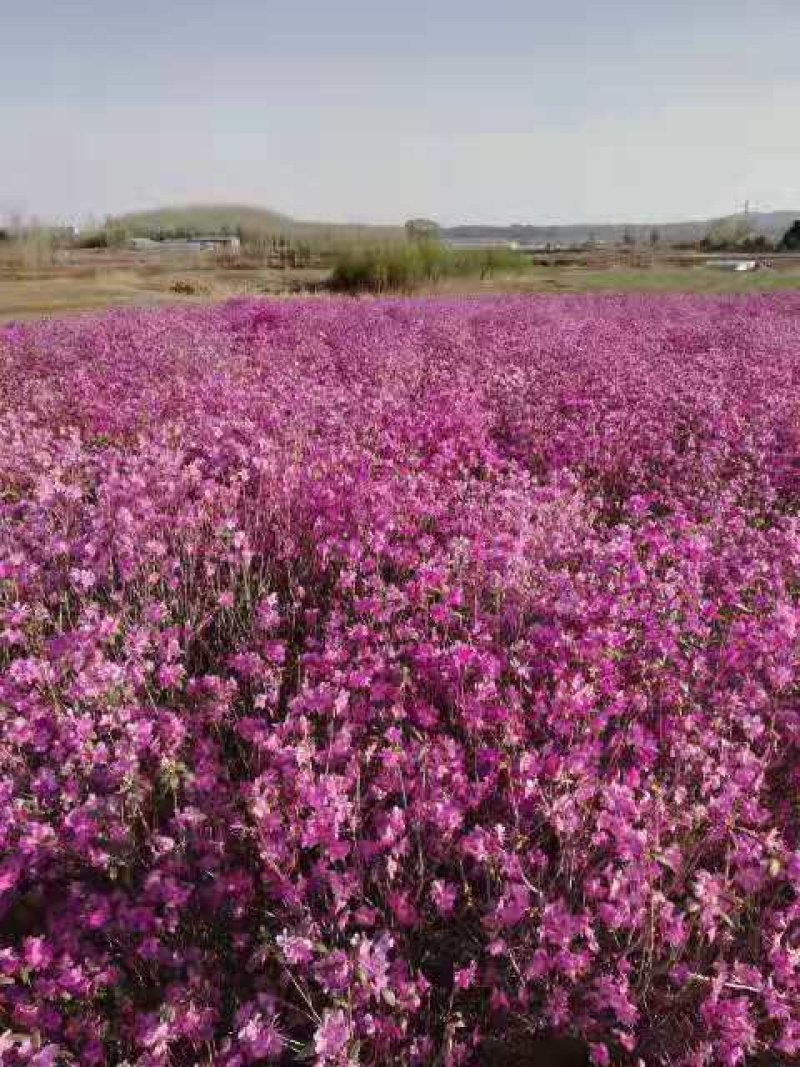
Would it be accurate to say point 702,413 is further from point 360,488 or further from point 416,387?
point 360,488

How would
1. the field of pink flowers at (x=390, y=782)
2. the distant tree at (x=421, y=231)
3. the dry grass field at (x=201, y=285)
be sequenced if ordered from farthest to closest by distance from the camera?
the distant tree at (x=421, y=231)
the dry grass field at (x=201, y=285)
the field of pink flowers at (x=390, y=782)

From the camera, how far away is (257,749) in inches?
107

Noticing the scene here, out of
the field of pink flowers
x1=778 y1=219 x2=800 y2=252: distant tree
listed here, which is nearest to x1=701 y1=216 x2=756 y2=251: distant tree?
x1=778 y1=219 x2=800 y2=252: distant tree

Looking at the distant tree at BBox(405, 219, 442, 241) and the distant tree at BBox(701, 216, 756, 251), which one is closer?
the distant tree at BBox(405, 219, 442, 241)

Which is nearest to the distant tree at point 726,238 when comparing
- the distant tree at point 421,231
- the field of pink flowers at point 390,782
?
the distant tree at point 421,231

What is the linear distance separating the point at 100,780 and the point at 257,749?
51 centimetres

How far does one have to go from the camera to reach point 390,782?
2367 millimetres

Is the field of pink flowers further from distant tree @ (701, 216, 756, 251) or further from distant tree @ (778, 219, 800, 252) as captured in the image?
distant tree @ (701, 216, 756, 251)

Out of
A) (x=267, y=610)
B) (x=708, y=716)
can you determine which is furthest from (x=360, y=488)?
(x=708, y=716)

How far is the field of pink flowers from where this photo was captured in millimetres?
2029

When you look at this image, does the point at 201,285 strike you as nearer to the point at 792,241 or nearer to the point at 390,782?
the point at 390,782

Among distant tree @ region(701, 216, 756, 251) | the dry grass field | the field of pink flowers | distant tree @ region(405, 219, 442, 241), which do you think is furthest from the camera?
distant tree @ region(701, 216, 756, 251)

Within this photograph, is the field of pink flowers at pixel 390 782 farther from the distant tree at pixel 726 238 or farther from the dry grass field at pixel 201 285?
the distant tree at pixel 726 238

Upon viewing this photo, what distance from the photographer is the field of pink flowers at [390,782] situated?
2.03 metres
